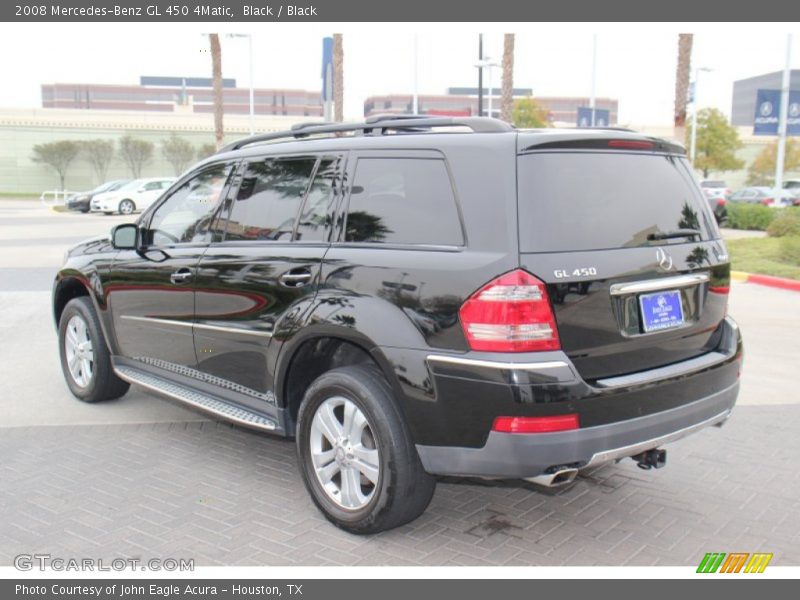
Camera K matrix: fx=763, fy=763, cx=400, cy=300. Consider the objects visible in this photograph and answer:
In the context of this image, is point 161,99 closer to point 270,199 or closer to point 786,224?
point 786,224

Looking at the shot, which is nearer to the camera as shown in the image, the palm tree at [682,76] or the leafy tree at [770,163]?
the palm tree at [682,76]

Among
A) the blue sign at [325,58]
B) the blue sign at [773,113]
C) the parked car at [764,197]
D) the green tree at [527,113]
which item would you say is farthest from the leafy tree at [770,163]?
the blue sign at [325,58]

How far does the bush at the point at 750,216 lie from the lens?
2452cm

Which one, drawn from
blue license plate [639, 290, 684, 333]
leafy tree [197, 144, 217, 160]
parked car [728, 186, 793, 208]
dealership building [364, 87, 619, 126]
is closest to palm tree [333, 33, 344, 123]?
parked car [728, 186, 793, 208]

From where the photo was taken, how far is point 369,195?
3904mm

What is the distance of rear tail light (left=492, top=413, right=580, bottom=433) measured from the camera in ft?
10.5

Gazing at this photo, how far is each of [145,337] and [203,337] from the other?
0.79m

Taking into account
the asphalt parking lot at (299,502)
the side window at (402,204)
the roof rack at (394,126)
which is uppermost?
the roof rack at (394,126)

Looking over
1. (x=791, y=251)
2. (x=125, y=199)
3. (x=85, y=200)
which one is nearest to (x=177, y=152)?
(x=85, y=200)

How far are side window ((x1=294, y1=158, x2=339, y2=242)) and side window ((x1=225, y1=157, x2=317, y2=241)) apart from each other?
2.8 inches

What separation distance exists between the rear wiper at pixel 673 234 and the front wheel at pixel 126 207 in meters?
Answer: 35.0

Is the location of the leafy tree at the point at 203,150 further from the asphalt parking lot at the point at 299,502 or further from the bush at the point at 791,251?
the asphalt parking lot at the point at 299,502

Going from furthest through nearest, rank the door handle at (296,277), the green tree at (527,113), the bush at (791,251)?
the green tree at (527,113)
the bush at (791,251)
the door handle at (296,277)

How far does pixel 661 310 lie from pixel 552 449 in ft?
3.10
